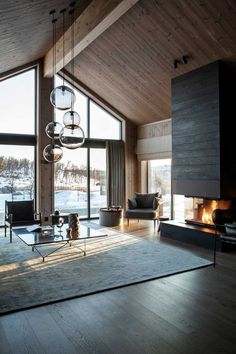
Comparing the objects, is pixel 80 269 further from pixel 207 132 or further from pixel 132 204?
pixel 132 204

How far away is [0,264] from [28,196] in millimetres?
3805

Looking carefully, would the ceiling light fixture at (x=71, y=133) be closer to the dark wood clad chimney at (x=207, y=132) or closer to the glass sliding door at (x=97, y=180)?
the dark wood clad chimney at (x=207, y=132)

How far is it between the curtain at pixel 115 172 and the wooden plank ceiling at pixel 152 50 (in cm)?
120

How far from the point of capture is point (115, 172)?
9594 millimetres

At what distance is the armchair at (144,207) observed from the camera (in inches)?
304

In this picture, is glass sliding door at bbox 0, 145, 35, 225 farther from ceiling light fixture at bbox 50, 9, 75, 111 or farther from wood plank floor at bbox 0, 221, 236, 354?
wood plank floor at bbox 0, 221, 236, 354

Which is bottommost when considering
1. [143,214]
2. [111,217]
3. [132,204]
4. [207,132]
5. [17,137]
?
[111,217]

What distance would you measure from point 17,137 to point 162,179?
4293 millimetres

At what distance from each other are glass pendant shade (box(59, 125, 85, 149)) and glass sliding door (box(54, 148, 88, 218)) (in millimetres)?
4912

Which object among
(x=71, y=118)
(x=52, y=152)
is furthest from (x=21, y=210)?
(x=71, y=118)

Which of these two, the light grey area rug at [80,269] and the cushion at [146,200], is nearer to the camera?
the light grey area rug at [80,269]

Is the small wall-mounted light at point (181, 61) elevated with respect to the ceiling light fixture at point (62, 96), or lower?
elevated

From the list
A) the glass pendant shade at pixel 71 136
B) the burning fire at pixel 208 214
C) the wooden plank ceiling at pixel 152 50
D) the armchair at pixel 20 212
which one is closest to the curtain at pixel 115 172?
the wooden plank ceiling at pixel 152 50

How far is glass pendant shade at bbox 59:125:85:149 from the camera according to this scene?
155 inches
